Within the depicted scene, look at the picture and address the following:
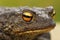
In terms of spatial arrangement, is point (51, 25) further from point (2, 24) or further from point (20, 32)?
point (2, 24)

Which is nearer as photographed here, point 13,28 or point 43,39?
point 13,28

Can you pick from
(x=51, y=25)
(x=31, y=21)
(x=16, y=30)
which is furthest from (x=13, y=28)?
(x=51, y=25)

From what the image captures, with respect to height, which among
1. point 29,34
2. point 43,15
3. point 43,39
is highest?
point 43,15

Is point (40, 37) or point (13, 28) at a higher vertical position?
point (13, 28)

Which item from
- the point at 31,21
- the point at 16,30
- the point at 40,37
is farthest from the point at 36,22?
the point at 40,37

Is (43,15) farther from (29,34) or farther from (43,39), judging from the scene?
(43,39)

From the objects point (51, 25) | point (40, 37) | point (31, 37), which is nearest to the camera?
point (51, 25)

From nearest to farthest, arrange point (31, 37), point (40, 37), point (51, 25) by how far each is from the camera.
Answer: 1. point (51, 25)
2. point (31, 37)
3. point (40, 37)
